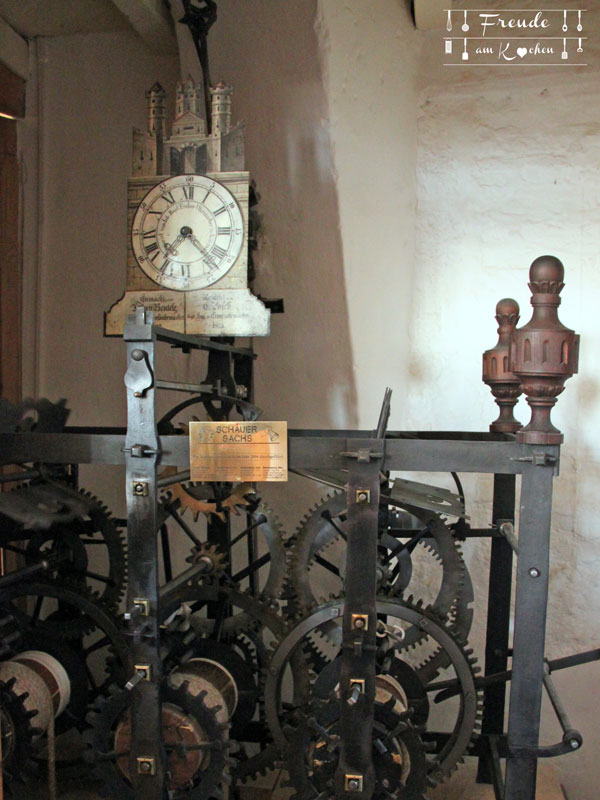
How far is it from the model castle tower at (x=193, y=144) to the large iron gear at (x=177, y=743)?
117 cm

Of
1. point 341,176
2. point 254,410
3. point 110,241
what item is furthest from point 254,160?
point 254,410

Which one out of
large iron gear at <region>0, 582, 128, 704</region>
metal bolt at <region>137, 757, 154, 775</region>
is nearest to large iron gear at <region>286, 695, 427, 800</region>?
metal bolt at <region>137, 757, 154, 775</region>

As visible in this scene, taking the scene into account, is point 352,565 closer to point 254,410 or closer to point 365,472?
point 365,472

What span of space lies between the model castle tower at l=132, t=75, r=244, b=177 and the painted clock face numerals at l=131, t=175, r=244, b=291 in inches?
1.8

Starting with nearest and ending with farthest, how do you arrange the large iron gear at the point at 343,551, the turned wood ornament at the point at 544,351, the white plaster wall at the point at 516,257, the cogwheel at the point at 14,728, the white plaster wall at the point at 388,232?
the turned wood ornament at the point at 544,351, the cogwheel at the point at 14,728, the large iron gear at the point at 343,551, the white plaster wall at the point at 388,232, the white plaster wall at the point at 516,257

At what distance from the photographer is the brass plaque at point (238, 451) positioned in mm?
1375

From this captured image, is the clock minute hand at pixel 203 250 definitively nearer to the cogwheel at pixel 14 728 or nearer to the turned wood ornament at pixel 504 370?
the turned wood ornament at pixel 504 370

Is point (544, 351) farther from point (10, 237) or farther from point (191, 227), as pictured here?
point (10, 237)

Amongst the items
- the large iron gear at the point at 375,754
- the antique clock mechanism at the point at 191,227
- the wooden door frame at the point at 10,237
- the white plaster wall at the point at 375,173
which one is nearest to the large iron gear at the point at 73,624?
the large iron gear at the point at 375,754

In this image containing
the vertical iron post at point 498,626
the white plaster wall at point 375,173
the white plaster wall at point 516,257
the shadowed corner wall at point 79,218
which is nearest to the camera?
the vertical iron post at point 498,626

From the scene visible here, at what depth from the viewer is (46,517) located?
164 centimetres

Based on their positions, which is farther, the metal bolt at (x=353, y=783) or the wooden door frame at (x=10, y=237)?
the wooden door frame at (x=10, y=237)

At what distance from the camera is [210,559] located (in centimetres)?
179

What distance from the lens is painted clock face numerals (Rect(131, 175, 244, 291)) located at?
1641 millimetres
